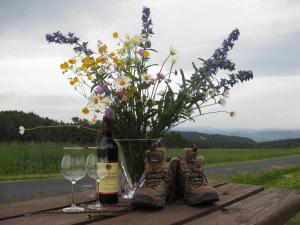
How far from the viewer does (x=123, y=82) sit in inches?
110

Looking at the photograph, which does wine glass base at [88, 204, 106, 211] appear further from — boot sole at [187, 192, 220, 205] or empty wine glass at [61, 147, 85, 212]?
boot sole at [187, 192, 220, 205]

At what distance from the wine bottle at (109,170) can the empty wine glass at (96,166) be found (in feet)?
0.04

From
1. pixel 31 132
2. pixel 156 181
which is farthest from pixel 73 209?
pixel 31 132

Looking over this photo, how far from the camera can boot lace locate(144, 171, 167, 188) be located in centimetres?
267

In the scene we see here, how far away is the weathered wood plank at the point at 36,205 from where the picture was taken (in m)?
2.44

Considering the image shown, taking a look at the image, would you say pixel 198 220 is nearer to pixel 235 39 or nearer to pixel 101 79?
pixel 101 79

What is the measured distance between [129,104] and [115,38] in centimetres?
40

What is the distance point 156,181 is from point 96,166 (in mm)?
335

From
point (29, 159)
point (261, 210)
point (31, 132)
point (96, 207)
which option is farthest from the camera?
point (31, 132)

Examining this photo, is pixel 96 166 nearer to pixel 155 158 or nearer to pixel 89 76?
pixel 155 158

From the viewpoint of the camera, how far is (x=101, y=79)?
2877 mm

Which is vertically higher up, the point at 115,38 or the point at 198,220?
the point at 115,38

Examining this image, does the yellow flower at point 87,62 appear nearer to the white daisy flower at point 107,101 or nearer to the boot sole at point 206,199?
the white daisy flower at point 107,101

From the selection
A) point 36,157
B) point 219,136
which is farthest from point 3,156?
point 219,136
